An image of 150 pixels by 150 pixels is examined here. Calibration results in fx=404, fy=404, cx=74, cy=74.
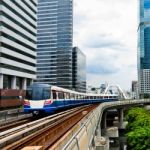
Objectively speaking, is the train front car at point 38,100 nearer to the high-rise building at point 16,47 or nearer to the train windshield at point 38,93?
the train windshield at point 38,93

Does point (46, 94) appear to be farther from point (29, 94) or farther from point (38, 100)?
point (29, 94)

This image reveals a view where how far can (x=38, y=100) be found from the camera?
1576 inches

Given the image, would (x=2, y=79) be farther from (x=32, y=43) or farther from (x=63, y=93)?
(x=63, y=93)

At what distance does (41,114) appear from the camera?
41.0 m

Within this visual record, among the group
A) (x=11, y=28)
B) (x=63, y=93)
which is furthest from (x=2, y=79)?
(x=63, y=93)

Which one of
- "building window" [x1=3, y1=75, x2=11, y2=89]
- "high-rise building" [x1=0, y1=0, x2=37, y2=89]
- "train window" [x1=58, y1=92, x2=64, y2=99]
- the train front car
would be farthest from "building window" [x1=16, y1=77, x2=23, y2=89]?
the train front car

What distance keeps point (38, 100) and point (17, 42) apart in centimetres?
7235

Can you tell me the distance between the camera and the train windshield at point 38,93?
131 ft

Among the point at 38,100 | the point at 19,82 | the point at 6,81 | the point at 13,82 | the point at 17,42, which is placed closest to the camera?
the point at 38,100

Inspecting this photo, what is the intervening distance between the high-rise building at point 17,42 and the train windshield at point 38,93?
57.1 meters

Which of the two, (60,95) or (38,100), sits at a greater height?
(60,95)

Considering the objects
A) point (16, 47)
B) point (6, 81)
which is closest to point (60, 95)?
point (6, 81)

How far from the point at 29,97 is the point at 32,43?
3386 inches

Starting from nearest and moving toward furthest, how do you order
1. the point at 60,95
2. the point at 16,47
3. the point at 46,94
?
the point at 46,94 < the point at 60,95 < the point at 16,47
